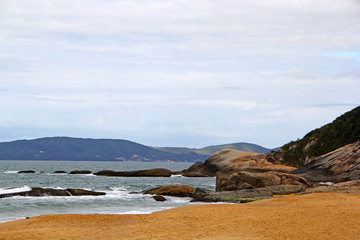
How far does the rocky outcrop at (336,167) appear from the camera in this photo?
46344mm

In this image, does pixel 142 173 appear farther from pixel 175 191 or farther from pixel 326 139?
pixel 175 191

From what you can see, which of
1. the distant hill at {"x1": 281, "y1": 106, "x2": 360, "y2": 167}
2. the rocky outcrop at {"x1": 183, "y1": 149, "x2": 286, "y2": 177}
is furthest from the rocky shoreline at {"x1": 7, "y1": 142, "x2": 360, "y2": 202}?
the rocky outcrop at {"x1": 183, "y1": 149, "x2": 286, "y2": 177}

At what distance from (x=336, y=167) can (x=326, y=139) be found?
21814 millimetres

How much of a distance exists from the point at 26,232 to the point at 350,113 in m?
63.4

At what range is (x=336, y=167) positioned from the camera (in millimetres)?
49969

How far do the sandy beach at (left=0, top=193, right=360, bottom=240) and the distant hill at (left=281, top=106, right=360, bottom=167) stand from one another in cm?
4323

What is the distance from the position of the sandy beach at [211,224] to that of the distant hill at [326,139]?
142ft

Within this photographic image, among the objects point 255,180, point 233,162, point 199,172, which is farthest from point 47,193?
point 199,172

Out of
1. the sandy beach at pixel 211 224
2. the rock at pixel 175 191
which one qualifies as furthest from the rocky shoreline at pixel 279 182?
the sandy beach at pixel 211 224

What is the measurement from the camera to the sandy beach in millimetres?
17670

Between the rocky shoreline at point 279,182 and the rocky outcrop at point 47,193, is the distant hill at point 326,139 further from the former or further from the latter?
the rocky outcrop at point 47,193

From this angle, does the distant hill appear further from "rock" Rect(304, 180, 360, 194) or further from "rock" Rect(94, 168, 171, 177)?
"rock" Rect(304, 180, 360, 194)

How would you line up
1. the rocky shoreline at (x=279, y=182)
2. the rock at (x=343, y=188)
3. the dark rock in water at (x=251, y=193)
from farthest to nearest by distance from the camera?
the rocky shoreline at (x=279, y=182) → the dark rock in water at (x=251, y=193) → the rock at (x=343, y=188)

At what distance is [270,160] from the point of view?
84625 millimetres
